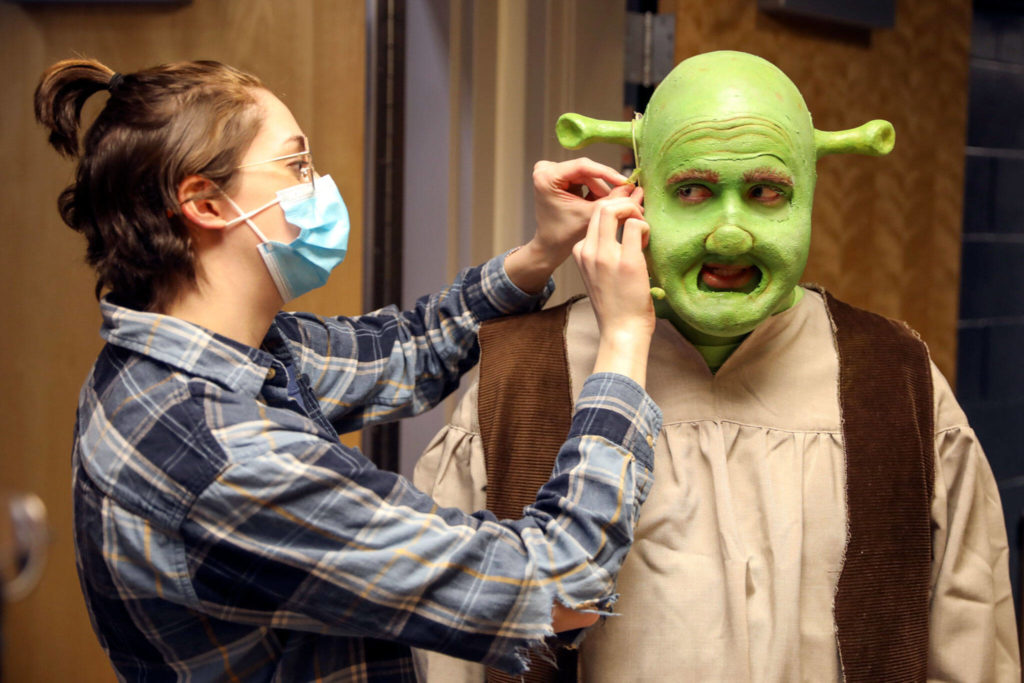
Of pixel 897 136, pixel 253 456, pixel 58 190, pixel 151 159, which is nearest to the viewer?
pixel 253 456

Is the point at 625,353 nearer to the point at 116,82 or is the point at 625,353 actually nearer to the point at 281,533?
the point at 281,533

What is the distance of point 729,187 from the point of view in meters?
1.12

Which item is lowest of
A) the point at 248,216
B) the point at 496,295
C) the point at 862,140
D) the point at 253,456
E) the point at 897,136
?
the point at 253,456

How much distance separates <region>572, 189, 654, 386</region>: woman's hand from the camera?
3.58ft

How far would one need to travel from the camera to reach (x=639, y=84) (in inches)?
78.2

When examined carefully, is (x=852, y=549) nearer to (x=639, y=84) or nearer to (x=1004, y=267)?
(x=639, y=84)

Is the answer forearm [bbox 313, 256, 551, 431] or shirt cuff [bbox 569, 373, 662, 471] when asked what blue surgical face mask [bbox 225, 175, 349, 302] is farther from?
shirt cuff [bbox 569, 373, 662, 471]

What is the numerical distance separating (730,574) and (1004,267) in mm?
2099

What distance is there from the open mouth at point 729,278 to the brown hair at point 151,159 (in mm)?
553

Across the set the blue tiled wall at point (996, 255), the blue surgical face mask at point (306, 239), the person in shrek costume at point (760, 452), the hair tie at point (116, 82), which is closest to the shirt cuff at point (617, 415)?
the person in shrek costume at point (760, 452)

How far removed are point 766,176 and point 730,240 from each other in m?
0.09

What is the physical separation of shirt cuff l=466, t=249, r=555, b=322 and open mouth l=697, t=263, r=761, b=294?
11.3 inches

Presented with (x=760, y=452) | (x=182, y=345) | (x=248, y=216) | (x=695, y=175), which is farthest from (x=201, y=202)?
(x=760, y=452)

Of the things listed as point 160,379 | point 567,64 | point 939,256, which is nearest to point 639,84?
point 567,64
